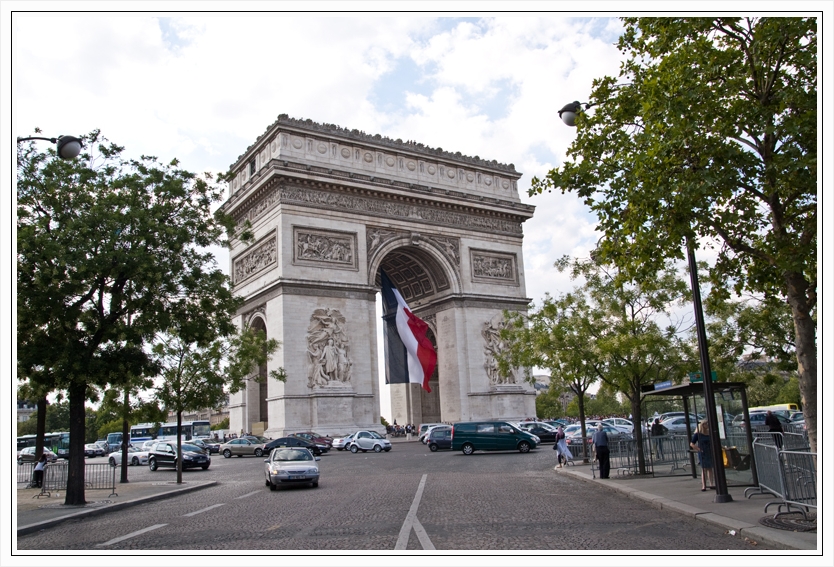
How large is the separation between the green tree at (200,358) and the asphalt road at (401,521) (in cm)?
440

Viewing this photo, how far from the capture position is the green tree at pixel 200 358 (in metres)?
19.6

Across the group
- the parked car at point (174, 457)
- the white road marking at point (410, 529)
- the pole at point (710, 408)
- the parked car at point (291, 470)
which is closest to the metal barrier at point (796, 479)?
the pole at point (710, 408)

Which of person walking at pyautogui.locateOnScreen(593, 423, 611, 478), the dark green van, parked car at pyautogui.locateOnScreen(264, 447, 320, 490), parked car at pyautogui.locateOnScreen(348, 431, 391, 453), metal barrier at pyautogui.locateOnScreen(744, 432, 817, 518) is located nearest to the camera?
metal barrier at pyautogui.locateOnScreen(744, 432, 817, 518)

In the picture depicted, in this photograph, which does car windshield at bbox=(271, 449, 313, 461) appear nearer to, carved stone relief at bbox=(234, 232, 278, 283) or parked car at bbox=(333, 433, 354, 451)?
parked car at bbox=(333, 433, 354, 451)

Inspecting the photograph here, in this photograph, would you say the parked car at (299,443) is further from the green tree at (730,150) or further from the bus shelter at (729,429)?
the green tree at (730,150)

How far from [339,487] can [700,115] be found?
13.0m

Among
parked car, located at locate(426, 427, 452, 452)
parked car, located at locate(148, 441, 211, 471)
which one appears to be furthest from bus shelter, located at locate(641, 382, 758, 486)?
parked car, located at locate(148, 441, 211, 471)

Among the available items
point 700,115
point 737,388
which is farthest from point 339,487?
point 700,115

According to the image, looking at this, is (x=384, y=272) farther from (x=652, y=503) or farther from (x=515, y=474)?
(x=652, y=503)

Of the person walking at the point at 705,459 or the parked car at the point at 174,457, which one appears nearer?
the person walking at the point at 705,459

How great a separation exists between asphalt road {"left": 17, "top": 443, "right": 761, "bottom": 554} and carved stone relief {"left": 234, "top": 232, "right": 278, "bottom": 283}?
25184mm

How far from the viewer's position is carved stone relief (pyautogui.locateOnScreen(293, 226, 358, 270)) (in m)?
43.8

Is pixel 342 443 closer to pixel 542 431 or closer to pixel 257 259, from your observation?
pixel 542 431

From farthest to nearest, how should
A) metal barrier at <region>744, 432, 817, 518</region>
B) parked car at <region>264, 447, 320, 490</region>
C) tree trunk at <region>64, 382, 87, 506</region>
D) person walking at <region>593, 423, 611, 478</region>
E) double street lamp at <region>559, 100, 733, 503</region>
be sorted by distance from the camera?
person walking at <region>593, 423, 611, 478</region>
parked car at <region>264, 447, 320, 490</region>
tree trunk at <region>64, 382, 87, 506</region>
double street lamp at <region>559, 100, 733, 503</region>
metal barrier at <region>744, 432, 817, 518</region>
